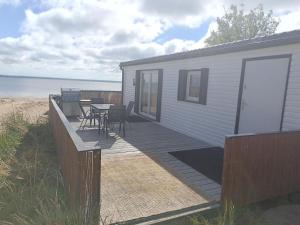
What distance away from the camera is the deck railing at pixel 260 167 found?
11.0 ft

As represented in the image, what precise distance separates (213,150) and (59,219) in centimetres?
440

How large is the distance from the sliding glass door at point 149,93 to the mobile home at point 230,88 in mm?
79

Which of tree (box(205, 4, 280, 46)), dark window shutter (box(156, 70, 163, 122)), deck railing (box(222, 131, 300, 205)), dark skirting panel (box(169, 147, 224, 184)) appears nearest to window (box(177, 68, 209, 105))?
dark window shutter (box(156, 70, 163, 122))

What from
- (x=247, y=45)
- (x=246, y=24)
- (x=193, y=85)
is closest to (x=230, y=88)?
(x=247, y=45)

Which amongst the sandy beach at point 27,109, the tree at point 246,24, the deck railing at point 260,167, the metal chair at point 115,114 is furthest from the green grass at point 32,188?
the tree at point 246,24

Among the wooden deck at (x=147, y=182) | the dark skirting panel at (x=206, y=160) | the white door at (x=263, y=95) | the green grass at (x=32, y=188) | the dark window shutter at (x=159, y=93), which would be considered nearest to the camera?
the green grass at (x=32, y=188)

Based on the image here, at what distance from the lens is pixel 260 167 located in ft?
11.9

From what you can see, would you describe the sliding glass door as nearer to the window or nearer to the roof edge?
the roof edge

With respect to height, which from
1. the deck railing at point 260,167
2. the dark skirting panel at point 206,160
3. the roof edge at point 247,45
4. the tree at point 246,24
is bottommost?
the dark skirting panel at point 206,160

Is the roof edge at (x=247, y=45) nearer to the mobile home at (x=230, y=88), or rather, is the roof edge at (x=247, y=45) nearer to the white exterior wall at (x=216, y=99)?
the mobile home at (x=230, y=88)

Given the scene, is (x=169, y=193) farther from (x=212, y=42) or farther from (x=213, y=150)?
(x=212, y=42)

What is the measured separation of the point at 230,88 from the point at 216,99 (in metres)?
0.60

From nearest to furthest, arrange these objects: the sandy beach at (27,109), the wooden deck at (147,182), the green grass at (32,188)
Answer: the green grass at (32,188), the wooden deck at (147,182), the sandy beach at (27,109)

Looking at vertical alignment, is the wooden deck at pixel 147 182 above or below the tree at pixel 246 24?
below
